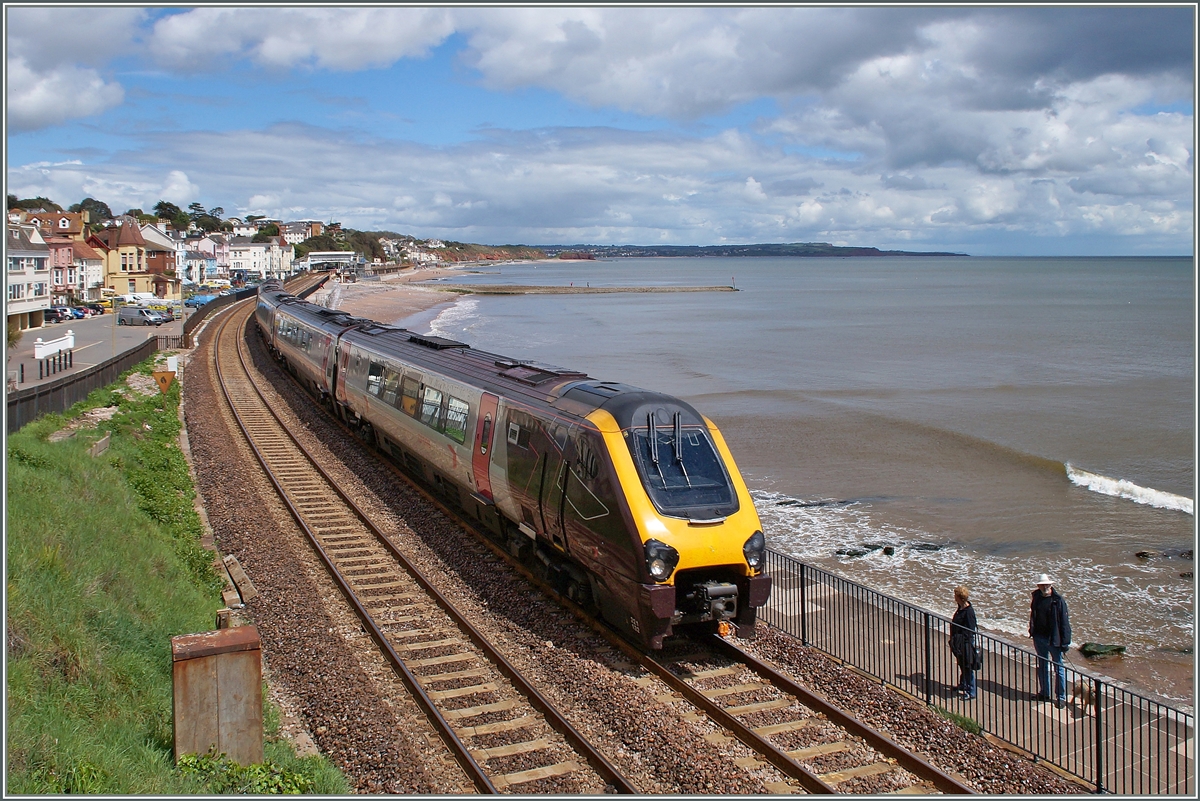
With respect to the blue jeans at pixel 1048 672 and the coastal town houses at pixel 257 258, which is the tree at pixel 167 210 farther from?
the blue jeans at pixel 1048 672

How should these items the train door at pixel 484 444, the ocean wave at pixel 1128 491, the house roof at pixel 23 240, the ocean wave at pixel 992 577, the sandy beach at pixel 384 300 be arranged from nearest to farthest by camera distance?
the train door at pixel 484 444 → the ocean wave at pixel 992 577 → the ocean wave at pixel 1128 491 → the house roof at pixel 23 240 → the sandy beach at pixel 384 300

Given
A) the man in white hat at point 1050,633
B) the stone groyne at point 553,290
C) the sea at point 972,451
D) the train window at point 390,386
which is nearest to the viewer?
the man in white hat at point 1050,633

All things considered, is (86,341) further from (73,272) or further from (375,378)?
(73,272)

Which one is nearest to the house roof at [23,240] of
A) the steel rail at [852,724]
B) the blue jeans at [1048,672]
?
the steel rail at [852,724]

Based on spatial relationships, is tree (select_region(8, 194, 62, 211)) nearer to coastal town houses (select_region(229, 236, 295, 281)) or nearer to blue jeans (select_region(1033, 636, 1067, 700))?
coastal town houses (select_region(229, 236, 295, 281))

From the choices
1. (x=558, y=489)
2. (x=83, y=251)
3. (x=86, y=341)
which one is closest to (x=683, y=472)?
(x=558, y=489)

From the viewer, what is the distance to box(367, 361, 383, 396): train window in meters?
21.0

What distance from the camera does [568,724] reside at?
899 centimetres

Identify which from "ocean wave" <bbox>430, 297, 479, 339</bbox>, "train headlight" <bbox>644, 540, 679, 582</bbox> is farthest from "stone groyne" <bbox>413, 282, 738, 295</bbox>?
"train headlight" <bbox>644, 540, 679, 582</bbox>

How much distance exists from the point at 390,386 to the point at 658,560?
1148 centimetres

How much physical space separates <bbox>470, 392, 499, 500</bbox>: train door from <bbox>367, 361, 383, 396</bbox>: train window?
6704mm

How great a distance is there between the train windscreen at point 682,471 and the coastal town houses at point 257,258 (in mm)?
139217

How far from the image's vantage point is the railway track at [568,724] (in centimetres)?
829

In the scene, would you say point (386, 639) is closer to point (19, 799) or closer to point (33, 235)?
point (19, 799)
